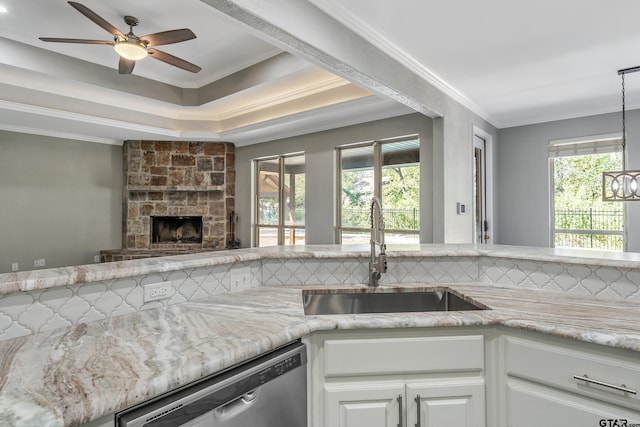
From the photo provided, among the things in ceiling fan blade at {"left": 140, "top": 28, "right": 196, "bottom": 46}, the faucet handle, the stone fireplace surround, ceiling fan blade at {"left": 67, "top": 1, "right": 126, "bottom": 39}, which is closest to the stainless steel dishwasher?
the faucet handle

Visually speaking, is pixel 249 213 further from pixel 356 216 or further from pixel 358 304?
pixel 358 304

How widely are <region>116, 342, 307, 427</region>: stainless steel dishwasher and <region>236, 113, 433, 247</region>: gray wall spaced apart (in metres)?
3.06

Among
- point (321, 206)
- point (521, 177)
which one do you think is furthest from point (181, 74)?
point (521, 177)

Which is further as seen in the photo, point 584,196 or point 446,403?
point 584,196

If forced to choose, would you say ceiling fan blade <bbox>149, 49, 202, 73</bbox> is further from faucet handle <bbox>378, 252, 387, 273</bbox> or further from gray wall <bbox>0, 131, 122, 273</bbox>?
gray wall <bbox>0, 131, 122, 273</bbox>

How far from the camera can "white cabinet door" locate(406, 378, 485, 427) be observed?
1.25 metres

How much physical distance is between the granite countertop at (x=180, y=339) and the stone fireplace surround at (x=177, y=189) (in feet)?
15.1

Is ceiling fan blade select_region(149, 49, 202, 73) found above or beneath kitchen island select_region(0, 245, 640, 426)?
above

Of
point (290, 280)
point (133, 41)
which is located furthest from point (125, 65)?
point (290, 280)

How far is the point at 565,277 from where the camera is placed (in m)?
1.68

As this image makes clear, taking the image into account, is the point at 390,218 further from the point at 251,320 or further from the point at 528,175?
the point at 251,320

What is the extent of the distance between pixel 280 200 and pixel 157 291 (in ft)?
14.3

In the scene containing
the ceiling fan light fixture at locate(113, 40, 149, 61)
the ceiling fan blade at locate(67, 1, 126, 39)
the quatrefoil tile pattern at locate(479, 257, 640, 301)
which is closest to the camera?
the quatrefoil tile pattern at locate(479, 257, 640, 301)

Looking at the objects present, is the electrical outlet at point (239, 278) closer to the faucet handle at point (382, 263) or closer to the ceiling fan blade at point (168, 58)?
the faucet handle at point (382, 263)
